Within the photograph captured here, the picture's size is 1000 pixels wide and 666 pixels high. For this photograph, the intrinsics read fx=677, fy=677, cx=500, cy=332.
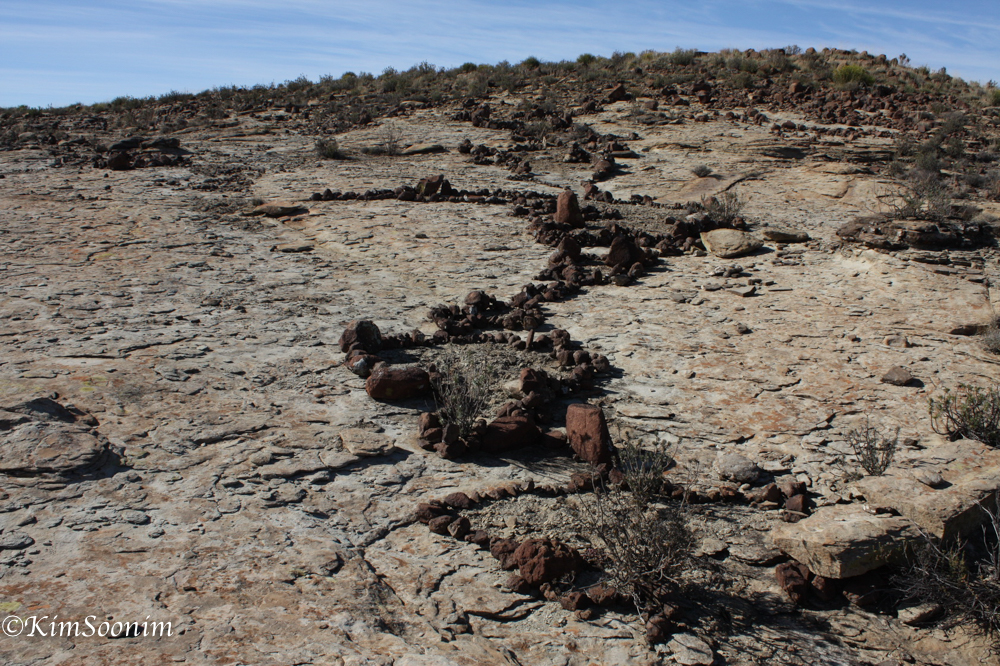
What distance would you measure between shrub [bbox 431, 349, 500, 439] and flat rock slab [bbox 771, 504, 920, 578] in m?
1.84

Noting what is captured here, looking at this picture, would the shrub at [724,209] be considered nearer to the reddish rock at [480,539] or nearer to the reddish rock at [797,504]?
the reddish rock at [797,504]

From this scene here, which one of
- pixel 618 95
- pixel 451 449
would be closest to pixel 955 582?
pixel 451 449

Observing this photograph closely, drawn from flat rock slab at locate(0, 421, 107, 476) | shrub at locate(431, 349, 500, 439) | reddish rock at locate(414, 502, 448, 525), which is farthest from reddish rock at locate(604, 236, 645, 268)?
flat rock slab at locate(0, 421, 107, 476)

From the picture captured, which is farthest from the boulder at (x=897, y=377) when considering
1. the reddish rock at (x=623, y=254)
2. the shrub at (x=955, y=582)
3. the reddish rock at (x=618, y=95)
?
the reddish rock at (x=618, y=95)

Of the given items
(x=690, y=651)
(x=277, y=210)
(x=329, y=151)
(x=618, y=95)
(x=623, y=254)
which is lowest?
(x=690, y=651)

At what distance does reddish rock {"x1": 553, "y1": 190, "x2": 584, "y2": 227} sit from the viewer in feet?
27.9

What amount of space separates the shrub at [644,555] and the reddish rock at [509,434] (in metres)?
0.98

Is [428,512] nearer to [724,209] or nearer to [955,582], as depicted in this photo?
[955,582]

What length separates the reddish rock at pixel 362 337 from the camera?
507cm

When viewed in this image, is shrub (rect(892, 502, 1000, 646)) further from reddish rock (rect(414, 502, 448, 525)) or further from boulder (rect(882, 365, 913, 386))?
reddish rock (rect(414, 502, 448, 525))

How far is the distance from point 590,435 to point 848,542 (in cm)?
145

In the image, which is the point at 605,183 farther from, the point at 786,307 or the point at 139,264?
the point at 139,264

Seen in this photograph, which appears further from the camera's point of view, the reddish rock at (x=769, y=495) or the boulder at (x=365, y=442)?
the boulder at (x=365, y=442)

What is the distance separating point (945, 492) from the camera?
10.1ft
